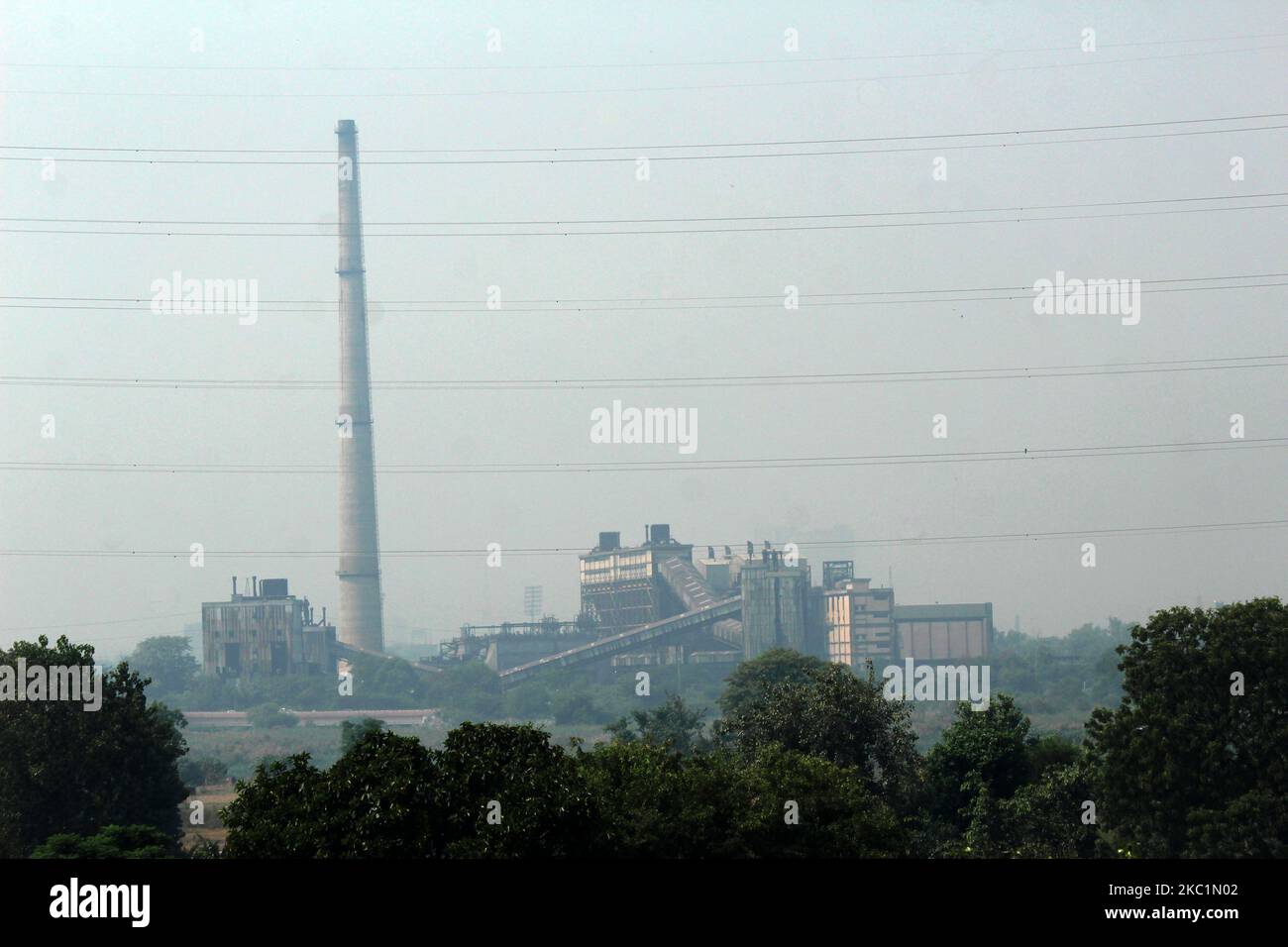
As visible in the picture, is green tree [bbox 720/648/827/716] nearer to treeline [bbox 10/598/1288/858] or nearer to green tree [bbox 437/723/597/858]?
treeline [bbox 10/598/1288/858]

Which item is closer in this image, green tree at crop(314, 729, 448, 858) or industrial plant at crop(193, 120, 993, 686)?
green tree at crop(314, 729, 448, 858)

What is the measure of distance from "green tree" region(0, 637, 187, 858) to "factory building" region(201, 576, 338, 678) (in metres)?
130

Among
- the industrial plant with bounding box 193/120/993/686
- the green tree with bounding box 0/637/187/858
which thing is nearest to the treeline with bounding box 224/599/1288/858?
the green tree with bounding box 0/637/187/858

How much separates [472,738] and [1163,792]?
1016 inches

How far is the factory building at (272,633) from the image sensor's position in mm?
187625

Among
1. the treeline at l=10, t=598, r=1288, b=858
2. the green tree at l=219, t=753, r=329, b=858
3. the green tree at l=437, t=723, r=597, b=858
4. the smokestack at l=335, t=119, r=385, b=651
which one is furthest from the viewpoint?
the smokestack at l=335, t=119, r=385, b=651

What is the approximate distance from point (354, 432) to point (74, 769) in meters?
125

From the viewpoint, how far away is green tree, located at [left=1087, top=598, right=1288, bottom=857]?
162 feet

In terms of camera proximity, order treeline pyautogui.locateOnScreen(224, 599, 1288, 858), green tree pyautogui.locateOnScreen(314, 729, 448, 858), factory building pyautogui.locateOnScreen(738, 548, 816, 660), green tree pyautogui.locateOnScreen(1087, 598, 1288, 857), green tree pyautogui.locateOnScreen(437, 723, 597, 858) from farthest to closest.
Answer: factory building pyautogui.locateOnScreen(738, 548, 816, 660)
green tree pyautogui.locateOnScreen(1087, 598, 1288, 857)
treeline pyautogui.locateOnScreen(224, 599, 1288, 858)
green tree pyautogui.locateOnScreen(437, 723, 597, 858)
green tree pyautogui.locateOnScreen(314, 729, 448, 858)

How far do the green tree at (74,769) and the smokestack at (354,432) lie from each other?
120556 millimetres

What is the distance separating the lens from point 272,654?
188500mm
